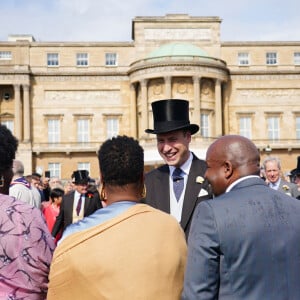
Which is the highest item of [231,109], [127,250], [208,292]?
[231,109]

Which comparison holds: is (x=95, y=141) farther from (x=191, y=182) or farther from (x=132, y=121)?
(x=191, y=182)

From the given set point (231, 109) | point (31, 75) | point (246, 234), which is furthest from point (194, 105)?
point (246, 234)

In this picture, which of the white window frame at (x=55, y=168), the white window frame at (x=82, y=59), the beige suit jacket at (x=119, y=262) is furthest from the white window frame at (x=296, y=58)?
the beige suit jacket at (x=119, y=262)

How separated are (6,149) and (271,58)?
48091 millimetres

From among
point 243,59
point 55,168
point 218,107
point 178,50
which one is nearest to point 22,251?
point 178,50

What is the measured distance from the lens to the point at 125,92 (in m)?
47.7

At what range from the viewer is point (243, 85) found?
158ft

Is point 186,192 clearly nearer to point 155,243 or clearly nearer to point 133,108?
point 155,243

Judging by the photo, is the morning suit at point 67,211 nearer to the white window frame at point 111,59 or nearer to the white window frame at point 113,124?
the white window frame at point 113,124

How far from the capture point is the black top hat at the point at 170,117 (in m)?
5.97

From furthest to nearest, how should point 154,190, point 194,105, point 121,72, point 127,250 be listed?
point 121,72 < point 194,105 < point 154,190 < point 127,250

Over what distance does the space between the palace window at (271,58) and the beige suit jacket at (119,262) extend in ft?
158

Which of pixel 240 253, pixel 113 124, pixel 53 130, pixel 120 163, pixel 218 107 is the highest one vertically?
pixel 218 107

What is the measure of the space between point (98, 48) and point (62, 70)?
3.73 meters
